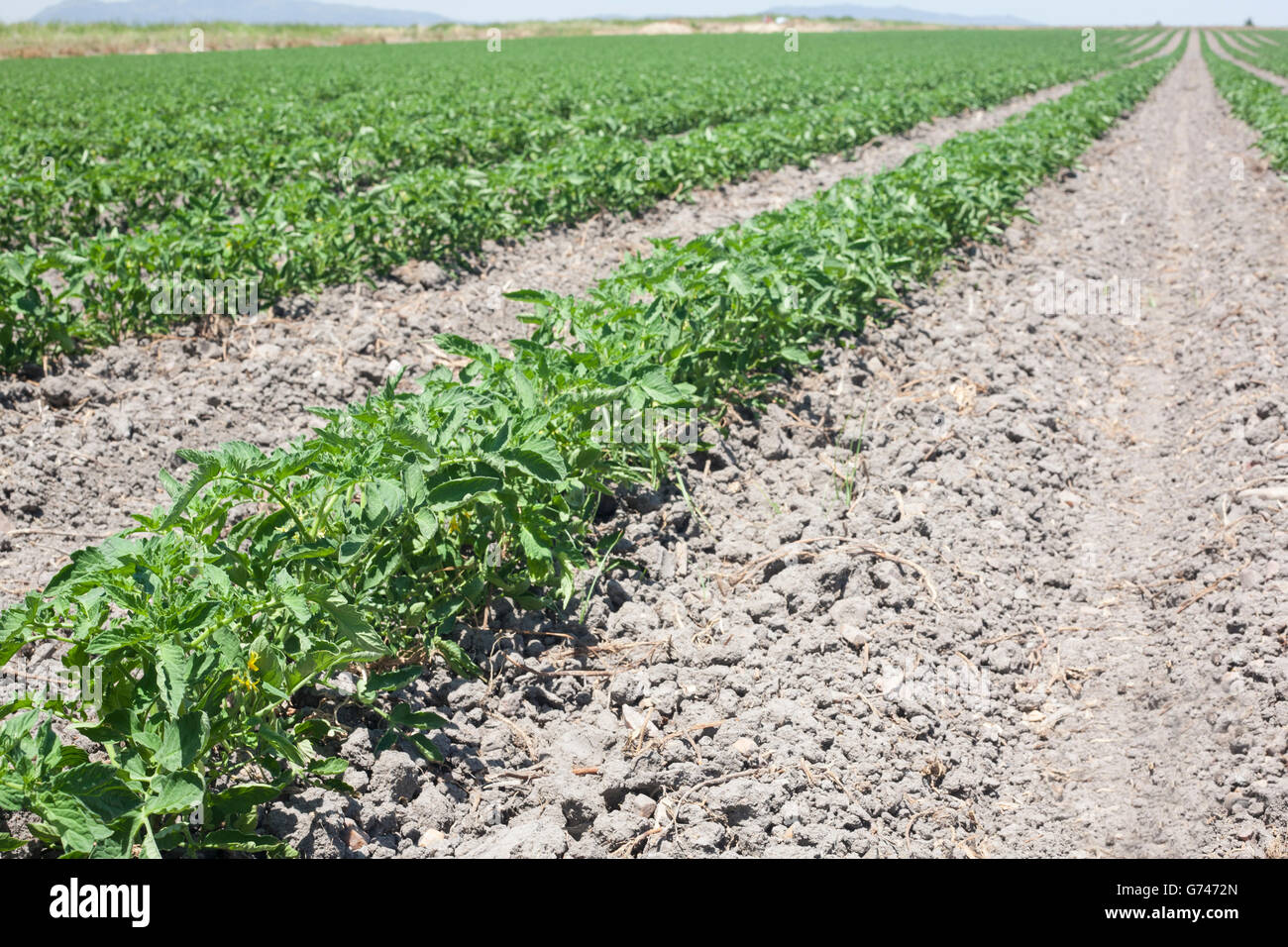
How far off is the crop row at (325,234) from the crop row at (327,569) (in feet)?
7.85

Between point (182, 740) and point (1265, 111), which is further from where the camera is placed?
point (1265, 111)

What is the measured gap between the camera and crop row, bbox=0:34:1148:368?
17.0 ft

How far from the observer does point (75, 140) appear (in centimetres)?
1078

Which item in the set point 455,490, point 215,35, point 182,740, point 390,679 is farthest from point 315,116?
point 215,35

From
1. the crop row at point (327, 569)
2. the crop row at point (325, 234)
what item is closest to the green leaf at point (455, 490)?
the crop row at point (327, 569)

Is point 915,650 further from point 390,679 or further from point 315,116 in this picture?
point 315,116

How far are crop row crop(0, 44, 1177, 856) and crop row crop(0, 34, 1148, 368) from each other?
94.2 inches

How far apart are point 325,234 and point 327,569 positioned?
468cm

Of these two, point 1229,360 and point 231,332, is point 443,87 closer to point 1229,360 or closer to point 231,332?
point 231,332

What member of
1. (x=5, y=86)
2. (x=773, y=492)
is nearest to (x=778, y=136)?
(x=773, y=492)

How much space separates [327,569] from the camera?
2469 millimetres
